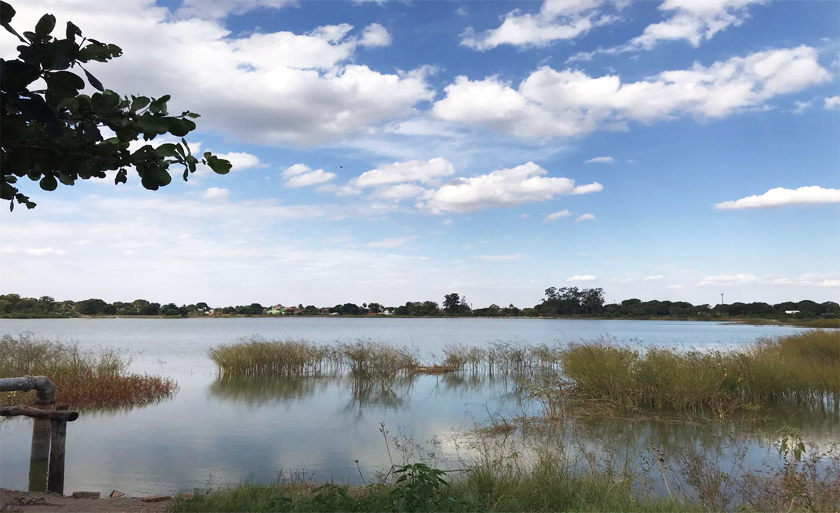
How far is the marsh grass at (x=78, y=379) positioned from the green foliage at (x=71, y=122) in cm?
1266

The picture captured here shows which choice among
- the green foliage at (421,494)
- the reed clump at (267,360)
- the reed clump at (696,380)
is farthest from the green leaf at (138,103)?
the reed clump at (267,360)

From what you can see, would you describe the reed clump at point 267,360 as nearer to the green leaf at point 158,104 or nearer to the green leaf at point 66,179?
the green leaf at point 66,179

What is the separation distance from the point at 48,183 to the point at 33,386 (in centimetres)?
538

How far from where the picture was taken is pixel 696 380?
13344 millimetres

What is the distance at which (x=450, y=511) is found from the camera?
16.0 ft

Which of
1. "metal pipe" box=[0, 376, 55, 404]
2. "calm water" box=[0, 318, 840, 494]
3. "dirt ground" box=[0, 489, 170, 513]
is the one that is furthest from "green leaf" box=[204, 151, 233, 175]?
"calm water" box=[0, 318, 840, 494]

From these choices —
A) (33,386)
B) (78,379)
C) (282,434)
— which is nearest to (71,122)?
(33,386)

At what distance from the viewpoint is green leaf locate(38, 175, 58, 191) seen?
2.88m

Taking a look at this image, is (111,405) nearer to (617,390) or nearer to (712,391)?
(617,390)

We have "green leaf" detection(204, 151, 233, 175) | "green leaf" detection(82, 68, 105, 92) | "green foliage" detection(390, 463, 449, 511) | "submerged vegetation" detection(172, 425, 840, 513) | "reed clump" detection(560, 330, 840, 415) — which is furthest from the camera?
"reed clump" detection(560, 330, 840, 415)

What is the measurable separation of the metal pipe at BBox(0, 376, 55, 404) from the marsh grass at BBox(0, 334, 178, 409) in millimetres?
6785

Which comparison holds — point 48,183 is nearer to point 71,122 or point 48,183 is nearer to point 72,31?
point 71,122

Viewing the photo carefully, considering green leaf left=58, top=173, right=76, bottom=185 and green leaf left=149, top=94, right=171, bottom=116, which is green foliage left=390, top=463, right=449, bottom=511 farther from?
green leaf left=149, top=94, right=171, bottom=116

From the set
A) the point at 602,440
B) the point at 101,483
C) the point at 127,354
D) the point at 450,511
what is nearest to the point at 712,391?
the point at 602,440
